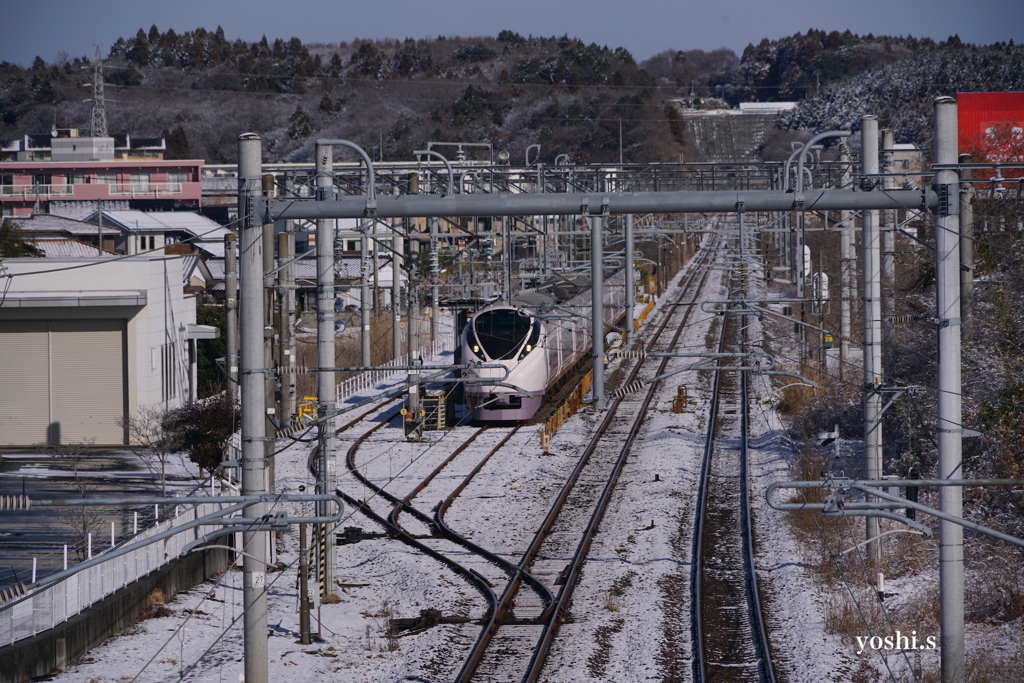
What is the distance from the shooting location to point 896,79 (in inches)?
3541

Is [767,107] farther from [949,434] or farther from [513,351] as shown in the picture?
[949,434]

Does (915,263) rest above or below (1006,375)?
above

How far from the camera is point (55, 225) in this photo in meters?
42.9

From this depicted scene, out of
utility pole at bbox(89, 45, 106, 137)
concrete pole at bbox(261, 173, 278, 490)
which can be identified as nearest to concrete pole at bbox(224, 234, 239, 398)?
concrete pole at bbox(261, 173, 278, 490)

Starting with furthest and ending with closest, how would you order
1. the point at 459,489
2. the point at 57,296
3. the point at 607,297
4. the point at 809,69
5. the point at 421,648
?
the point at 809,69
the point at 607,297
the point at 57,296
the point at 459,489
the point at 421,648

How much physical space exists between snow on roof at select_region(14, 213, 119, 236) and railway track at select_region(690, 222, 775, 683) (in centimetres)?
3044

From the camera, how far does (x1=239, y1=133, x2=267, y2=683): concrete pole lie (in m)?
7.08

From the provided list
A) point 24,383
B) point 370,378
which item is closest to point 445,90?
point 370,378

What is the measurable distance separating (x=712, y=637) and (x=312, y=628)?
4.18 meters

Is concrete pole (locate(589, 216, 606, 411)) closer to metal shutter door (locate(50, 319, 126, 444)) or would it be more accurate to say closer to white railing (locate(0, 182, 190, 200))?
metal shutter door (locate(50, 319, 126, 444))

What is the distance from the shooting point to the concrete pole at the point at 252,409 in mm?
7082

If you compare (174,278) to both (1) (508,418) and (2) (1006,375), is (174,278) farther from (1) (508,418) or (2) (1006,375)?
(2) (1006,375)

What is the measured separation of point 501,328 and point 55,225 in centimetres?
2913

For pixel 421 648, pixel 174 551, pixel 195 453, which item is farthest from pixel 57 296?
pixel 421 648
